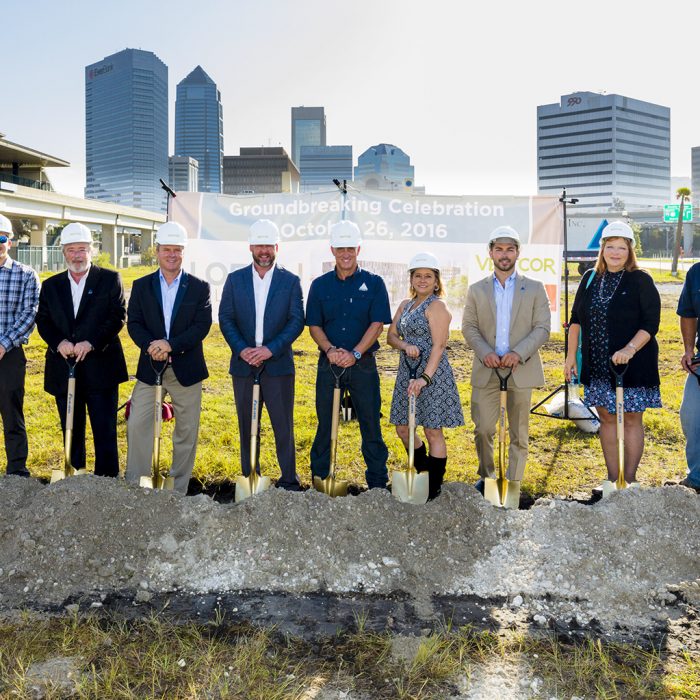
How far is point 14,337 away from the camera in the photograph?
17.7ft

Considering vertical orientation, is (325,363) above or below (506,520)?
above

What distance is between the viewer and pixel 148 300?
5.25 metres

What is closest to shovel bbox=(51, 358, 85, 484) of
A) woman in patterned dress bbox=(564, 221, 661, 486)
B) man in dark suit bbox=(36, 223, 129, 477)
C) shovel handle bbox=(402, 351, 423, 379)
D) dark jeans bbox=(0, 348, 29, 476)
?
man in dark suit bbox=(36, 223, 129, 477)

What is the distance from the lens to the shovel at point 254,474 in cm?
501

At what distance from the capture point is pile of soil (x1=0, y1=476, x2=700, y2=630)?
159 inches

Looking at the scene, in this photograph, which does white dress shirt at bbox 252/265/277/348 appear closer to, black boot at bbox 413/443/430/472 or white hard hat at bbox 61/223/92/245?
white hard hat at bbox 61/223/92/245

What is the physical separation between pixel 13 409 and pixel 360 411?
114 inches

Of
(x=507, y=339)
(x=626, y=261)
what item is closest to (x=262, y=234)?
(x=507, y=339)

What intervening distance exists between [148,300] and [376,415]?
6.60 ft

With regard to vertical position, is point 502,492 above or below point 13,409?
below

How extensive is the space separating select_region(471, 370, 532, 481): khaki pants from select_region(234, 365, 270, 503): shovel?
5.65 feet

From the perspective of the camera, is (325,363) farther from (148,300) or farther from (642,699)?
(642,699)

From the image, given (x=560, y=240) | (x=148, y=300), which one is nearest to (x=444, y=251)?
(x=560, y=240)

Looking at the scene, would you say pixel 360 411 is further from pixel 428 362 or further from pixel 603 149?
pixel 603 149
